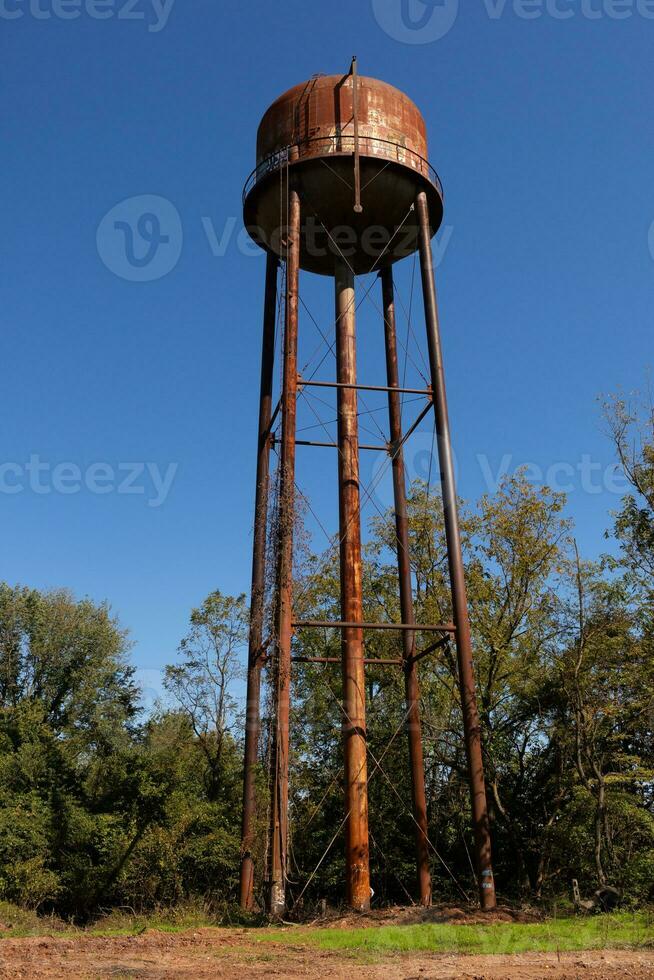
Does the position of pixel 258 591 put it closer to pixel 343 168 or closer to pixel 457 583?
pixel 457 583

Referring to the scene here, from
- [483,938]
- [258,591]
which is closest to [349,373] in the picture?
[258,591]

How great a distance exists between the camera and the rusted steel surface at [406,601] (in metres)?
14.8

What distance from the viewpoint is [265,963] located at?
925 centimetres

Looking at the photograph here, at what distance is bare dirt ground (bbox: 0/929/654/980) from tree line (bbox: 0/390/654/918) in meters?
9.01

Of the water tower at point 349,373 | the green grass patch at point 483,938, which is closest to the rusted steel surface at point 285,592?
the water tower at point 349,373

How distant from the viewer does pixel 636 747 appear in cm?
2091

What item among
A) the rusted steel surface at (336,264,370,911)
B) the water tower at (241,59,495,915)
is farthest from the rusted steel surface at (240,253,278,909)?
the rusted steel surface at (336,264,370,911)

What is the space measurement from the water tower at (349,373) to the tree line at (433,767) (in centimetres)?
452

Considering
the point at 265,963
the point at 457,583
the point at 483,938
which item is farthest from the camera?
the point at 457,583

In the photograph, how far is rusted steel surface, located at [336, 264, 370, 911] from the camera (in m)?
13.3

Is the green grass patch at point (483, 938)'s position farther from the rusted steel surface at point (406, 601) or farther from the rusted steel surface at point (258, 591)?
the rusted steel surface at point (258, 591)

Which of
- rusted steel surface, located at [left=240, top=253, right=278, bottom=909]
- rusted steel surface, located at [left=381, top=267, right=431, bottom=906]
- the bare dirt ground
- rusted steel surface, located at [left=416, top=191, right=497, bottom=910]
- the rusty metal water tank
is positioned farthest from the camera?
the rusty metal water tank

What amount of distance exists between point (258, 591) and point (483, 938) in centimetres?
693

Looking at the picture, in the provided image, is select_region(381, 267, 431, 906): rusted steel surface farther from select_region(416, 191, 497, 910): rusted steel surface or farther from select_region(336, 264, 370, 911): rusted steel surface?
select_region(416, 191, 497, 910): rusted steel surface
